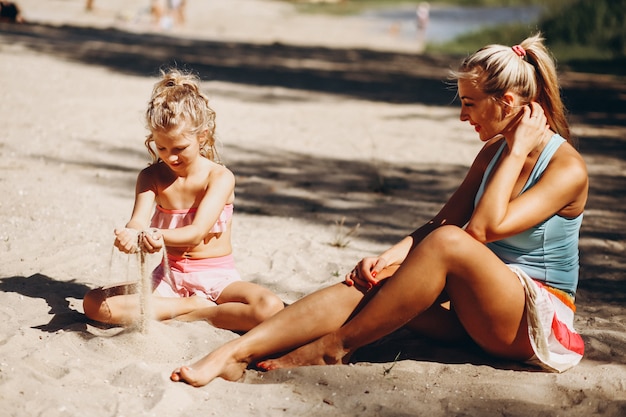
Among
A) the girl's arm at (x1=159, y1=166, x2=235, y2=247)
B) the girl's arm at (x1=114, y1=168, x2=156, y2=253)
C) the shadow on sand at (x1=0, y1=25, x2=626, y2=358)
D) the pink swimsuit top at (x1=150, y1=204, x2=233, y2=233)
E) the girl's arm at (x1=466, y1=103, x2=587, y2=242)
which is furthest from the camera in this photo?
the shadow on sand at (x1=0, y1=25, x2=626, y2=358)

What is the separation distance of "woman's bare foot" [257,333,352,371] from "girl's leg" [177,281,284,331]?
10.8 inches

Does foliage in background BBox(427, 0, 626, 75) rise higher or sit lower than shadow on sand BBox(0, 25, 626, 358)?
higher

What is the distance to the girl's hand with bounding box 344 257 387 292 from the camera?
3414 millimetres

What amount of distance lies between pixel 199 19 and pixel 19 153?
1773cm

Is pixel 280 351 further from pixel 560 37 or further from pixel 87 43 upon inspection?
pixel 560 37

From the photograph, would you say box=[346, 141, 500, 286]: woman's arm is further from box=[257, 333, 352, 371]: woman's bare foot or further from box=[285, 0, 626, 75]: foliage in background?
box=[285, 0, 626, 75]: foliage in background

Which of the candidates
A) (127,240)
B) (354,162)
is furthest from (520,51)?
(354,162)

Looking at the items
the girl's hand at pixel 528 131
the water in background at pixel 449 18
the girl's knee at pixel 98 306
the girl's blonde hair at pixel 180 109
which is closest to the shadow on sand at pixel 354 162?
the girl's knee at pixel 98 306

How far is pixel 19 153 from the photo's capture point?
662 centimetres

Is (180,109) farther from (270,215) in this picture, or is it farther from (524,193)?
(270,215)

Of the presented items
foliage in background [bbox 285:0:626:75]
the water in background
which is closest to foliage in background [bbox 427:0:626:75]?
foliage in background [bbox 285:0:626:75]

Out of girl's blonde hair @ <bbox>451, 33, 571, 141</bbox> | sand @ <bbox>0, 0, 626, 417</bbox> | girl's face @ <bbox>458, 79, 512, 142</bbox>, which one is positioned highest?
girl's blonde hair @ <bbox>451, 33, 571, 141</bbox>

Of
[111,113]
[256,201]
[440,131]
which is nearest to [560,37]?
[440,131]

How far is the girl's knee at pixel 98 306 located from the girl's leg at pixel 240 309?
33 centimetres
